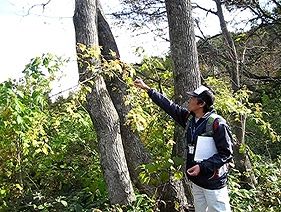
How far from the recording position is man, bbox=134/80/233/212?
324 cm

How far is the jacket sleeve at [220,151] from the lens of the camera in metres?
3.21

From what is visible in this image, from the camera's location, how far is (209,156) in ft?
11.0

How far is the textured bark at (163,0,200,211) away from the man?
909 millimetres

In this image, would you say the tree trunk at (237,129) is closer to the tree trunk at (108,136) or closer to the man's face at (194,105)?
the tree trunk at (108,136)

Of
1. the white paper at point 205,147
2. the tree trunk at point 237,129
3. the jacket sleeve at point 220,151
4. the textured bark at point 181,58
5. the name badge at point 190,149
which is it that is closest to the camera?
the jacket sleeve at point 220,151

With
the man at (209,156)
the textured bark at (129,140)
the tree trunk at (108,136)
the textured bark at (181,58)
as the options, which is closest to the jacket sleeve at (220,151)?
the man at (209,156)

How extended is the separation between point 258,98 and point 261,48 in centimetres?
248

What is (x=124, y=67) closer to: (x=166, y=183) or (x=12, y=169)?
(x=166, y=183)

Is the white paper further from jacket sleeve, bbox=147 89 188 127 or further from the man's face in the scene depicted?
jacket sleeve, bbox=147 89 188 127

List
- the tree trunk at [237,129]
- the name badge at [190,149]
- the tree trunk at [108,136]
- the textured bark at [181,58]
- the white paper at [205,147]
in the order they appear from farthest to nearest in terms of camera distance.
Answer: the tree trunk at [237,129] < the textured bark at [181,58] < the tree trunk at [108,136] < the name badge at [190,149] < the white paper at [205,147]

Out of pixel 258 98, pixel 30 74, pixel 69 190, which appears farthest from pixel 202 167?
pixel 258 98

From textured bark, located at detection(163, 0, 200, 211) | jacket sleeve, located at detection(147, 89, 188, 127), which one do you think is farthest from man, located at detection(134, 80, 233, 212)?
textured bark, located at detection(163, 0, 200, 211)

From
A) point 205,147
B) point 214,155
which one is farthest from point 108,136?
point 214,155

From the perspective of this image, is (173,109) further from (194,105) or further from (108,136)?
(108,136)
